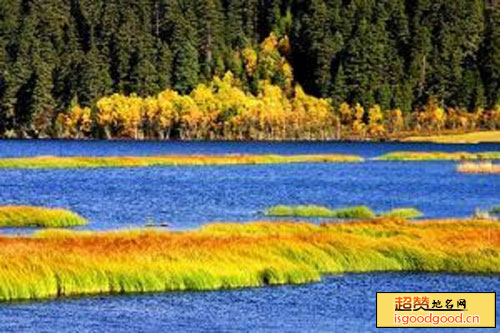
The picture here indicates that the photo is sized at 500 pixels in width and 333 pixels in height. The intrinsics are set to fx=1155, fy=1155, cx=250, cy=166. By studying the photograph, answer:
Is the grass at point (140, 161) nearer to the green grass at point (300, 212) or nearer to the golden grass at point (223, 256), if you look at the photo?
the green grass at point (300, 212)

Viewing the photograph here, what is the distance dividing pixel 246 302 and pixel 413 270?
10745 mm

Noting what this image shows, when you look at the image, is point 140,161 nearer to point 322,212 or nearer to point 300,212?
point 300,212

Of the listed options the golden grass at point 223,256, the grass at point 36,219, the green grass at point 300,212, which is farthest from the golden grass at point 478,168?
the golden grass at point 223,256

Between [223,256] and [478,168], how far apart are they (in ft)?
328

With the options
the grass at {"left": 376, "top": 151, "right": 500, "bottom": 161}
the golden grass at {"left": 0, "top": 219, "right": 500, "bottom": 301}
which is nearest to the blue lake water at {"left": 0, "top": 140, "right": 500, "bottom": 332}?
the golden grass at {"left": 0, "top": 219, "right": 500, "bottom": 301}

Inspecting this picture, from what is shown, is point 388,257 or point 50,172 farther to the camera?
point 50,172

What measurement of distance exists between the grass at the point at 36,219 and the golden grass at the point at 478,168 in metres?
75.0

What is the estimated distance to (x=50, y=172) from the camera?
5315 inches

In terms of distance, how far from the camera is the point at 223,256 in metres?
45.8

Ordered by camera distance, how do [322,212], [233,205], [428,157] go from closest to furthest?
[322,212] → [233,205] → [428,157]

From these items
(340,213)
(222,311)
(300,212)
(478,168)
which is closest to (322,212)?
(300,212)

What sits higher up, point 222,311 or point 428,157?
point 222,311

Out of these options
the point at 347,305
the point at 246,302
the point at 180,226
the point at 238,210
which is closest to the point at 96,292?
the point at 246,302

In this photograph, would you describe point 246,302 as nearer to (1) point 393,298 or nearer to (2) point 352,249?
(1) point 393,298
